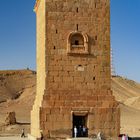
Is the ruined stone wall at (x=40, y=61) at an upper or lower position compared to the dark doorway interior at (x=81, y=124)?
upper

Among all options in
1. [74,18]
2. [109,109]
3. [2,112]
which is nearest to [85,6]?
[74,18]

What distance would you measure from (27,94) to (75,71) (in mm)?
50442

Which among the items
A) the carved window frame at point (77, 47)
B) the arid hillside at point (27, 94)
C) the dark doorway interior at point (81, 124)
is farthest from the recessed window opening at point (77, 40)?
the arid hillside at point (27, 94)

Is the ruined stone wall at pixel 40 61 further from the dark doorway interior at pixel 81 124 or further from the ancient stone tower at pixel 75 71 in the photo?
the dark doorway interior at pixel 81 124

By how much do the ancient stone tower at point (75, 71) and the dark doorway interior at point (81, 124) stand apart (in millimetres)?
55

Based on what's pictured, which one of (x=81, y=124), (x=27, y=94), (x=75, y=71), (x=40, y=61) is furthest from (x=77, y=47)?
(x=27, y=94)

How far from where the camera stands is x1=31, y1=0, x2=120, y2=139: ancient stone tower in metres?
23.8

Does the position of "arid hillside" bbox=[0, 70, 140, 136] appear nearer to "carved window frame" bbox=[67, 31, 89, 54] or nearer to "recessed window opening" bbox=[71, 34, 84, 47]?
"recessed window opening" bbox=[71, 34, 84, 47]

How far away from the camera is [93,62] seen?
24.7 m

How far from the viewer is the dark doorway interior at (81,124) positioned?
24.1 m

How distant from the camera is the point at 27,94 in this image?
74.2 m

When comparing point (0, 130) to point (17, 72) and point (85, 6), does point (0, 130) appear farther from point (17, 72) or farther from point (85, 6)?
point (17, 72)

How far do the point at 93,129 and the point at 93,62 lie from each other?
12.0 ft

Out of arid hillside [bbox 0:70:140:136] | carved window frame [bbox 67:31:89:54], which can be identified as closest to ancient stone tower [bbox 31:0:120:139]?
carved window frame [bbox 67:31:89:54]
